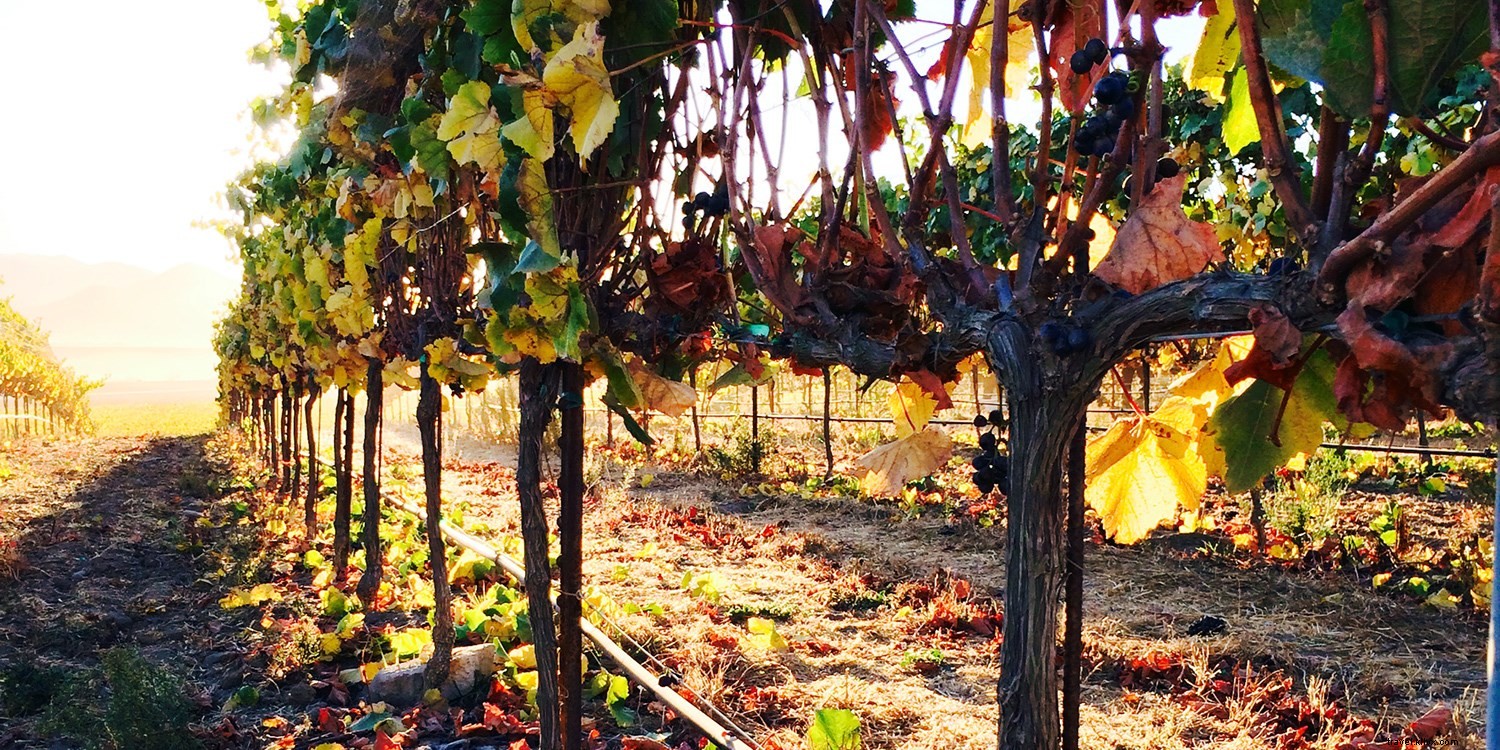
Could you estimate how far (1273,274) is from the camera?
933 millimetres

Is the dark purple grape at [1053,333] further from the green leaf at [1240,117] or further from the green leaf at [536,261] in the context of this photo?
the green leaf at [536,261]

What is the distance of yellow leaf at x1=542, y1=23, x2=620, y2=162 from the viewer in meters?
1.55

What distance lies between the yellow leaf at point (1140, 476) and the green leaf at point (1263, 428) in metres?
0.24

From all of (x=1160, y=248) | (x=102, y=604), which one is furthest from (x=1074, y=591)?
(x=102, y=604)

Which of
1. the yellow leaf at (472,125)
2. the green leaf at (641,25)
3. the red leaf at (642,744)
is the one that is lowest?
the red leaf at (642,744)

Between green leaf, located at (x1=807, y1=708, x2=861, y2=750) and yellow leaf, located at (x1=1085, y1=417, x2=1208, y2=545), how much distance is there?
5.85ft

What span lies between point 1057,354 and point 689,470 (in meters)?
11.5

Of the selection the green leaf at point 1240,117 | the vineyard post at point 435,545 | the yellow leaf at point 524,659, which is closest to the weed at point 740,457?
the yellow leaf at point 524,659

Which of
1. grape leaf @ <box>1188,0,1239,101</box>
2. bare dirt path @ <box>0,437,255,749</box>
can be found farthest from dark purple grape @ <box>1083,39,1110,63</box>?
bare dirt path @ <box>0,437,255,749</box>

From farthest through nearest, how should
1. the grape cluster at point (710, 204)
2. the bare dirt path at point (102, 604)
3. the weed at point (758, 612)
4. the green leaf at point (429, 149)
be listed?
1. the weed at point (758, 612)
2. the bare dirt path at point (102, 604)
3. the green leaf at point (429, 149)
4. the grape cluster at point (710, 204)

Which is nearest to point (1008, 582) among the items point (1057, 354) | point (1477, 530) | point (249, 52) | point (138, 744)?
point (1057, 354)

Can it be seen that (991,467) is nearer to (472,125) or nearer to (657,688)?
(472,125)

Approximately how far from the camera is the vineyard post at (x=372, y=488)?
5234mm

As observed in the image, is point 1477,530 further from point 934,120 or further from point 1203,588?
point 934,120
